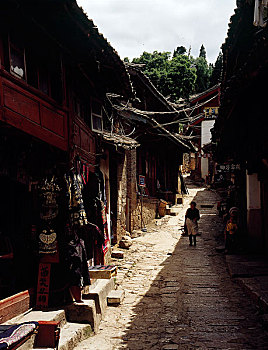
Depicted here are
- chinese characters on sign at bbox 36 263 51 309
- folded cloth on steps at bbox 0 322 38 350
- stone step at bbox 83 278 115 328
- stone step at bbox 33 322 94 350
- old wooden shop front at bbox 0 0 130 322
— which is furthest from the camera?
stone step at bbox 83 278 115 328

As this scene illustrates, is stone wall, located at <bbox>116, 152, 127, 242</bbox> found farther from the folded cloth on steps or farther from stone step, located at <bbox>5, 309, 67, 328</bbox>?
the folded cloth on steps

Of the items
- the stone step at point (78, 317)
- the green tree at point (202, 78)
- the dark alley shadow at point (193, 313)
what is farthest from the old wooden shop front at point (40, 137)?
the green tree at point (202, 78)

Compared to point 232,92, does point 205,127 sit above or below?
above

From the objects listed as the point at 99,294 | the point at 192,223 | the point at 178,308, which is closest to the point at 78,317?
→ the point at 99,294

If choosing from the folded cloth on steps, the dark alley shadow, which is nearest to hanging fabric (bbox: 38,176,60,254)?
the folded cloth on steps

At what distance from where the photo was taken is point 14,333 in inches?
203

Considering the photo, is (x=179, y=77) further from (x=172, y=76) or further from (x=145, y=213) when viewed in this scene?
(x=145, y=213)

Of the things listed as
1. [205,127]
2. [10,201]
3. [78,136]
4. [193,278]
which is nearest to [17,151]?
[10,201]

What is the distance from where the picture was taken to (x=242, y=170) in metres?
16.1

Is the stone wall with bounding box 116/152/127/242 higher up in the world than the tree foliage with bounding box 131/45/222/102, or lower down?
lower down

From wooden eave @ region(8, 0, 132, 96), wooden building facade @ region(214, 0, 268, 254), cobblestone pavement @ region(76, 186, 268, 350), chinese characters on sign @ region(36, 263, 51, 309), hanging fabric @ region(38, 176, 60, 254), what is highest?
wooden eave @ region(8, 0, 132, 96)

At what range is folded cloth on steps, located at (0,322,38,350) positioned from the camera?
4797mm

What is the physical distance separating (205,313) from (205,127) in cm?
3785

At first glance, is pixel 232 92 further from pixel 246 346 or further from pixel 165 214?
pixel 165 214
